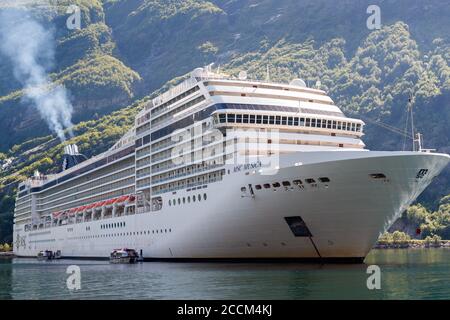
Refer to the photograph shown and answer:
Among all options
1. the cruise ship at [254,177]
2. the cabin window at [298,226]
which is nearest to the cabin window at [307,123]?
the cruise ship at [254,177]

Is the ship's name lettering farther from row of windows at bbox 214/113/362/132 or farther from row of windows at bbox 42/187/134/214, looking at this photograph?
row of windows at bbox 42/187/134/214

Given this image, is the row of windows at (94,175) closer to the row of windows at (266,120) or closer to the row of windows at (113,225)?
the row of windows at (113,225)

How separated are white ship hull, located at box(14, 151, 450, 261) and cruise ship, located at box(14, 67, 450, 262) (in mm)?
78

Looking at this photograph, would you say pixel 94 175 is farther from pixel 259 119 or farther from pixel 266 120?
pixel 266 120

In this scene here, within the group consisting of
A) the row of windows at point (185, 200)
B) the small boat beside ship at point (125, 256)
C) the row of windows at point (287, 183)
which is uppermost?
the row of windows at point (287, 183)

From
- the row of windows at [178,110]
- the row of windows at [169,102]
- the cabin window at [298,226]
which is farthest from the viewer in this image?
the row of windows at [169,102]

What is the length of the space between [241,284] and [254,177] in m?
12.5

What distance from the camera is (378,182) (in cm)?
4606

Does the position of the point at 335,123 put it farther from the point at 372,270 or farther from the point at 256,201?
the point at 372,270

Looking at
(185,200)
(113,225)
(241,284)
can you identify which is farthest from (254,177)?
(113,225)

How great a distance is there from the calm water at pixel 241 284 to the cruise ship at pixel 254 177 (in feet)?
8.97

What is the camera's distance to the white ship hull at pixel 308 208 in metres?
46.2
